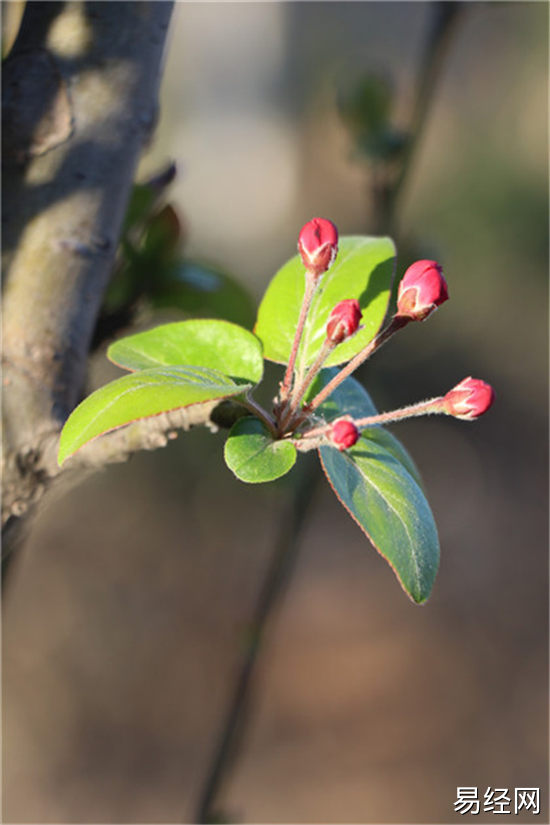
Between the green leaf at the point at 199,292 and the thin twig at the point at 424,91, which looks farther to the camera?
the thin twig at the point at 424,91

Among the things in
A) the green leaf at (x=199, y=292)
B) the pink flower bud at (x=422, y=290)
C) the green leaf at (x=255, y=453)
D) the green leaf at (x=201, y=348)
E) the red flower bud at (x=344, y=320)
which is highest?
the pink flower bud at (x=422, y=290)

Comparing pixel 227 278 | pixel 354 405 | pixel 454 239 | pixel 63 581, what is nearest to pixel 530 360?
pixel 454 239

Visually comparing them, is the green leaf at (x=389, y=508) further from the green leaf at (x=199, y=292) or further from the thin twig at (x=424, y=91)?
the thin twig at (x=424, y=91)

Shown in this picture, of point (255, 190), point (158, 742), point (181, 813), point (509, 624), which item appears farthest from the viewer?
point (255, 190)

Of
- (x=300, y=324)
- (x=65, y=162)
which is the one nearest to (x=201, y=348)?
(x=300, y=324)

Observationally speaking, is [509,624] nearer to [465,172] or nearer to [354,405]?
[465,172]

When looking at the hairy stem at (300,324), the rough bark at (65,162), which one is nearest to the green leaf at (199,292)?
the rough bark at (65,162)

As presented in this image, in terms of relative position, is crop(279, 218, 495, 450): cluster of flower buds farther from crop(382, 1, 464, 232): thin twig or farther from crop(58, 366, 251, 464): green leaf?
crop(382, 1, 464, 232): thin twig
